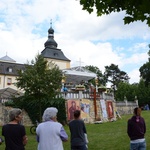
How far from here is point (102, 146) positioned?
10.1 meters

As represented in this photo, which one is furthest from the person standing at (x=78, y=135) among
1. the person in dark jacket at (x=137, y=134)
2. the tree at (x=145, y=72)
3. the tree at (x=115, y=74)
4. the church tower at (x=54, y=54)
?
the tree at (x=115, y=74)

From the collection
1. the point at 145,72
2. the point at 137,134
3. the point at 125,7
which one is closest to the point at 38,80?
the point at 137,134

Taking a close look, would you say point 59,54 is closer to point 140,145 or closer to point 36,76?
point 36,76

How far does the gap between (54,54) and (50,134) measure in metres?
66.2

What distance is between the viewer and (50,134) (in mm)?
4441

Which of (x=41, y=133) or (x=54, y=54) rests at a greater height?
(x=54, y=54)

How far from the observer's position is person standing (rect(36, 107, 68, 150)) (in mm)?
4426

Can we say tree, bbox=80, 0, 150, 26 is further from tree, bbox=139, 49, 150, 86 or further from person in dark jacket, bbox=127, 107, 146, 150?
tree, bbox=139, 49, 150, 86

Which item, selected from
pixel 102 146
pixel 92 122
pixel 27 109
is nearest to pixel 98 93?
pixel 92 122

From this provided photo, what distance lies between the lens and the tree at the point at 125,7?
352cm

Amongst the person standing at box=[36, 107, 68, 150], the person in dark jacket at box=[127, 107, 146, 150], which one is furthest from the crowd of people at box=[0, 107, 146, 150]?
the person in dark jacket at box=[127, 107, 146, 150]

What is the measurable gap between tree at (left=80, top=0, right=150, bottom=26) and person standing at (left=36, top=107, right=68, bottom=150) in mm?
2008

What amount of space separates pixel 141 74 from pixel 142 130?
5171 centimetres

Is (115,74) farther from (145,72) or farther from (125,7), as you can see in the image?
(125,7)
